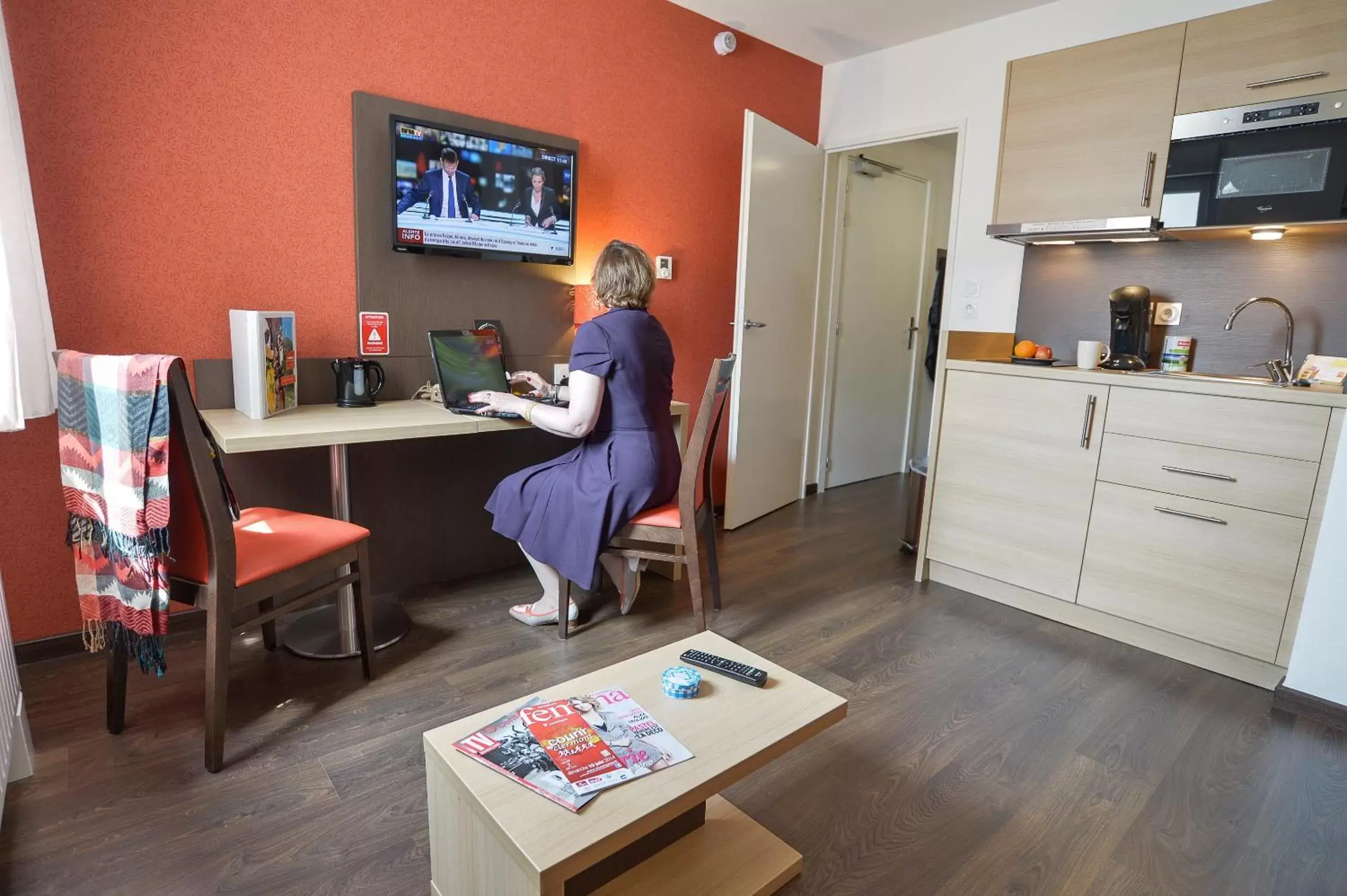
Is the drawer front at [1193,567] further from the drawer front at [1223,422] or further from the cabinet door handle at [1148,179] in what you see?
the cabinet door handle at [1148,179]

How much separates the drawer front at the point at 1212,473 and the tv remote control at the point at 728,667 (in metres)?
1.77

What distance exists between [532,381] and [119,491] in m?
1.42

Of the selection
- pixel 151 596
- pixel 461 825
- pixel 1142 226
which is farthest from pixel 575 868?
pixel 1142 226

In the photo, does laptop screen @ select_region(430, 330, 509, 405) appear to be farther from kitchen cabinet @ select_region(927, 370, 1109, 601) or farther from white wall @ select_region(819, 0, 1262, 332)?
white wall @ select_region(819, 0, 1262, 332)

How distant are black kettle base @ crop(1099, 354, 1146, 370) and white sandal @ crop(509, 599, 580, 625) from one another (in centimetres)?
229

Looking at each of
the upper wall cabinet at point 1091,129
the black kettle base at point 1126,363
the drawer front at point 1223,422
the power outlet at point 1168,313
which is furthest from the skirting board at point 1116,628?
the upper wall cabinet at point 1091,129

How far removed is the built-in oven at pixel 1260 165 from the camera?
2.21 metres

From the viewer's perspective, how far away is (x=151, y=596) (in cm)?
161

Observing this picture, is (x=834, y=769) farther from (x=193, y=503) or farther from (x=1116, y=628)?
(x=193, y=503)

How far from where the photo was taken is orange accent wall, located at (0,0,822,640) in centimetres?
196

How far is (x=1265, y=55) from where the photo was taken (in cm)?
230

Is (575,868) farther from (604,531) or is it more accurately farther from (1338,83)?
(1338,83)

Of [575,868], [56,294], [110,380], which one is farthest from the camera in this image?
[56,294]

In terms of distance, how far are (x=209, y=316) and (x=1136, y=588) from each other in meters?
3.14
